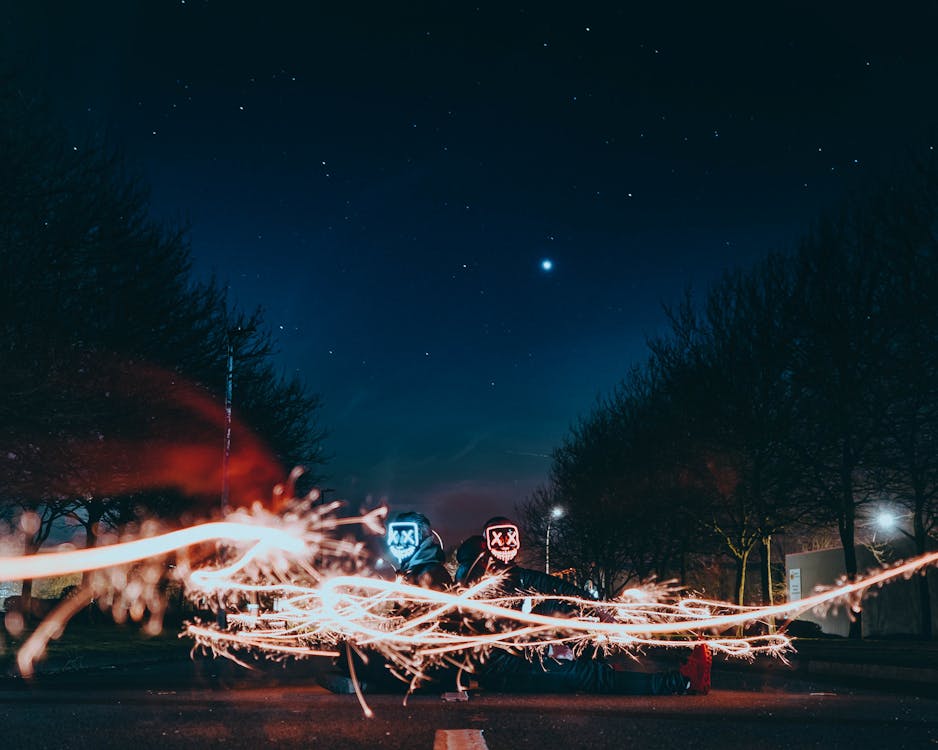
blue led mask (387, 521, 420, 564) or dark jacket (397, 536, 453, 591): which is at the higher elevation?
blue led mask (387, 521, 420, 564)

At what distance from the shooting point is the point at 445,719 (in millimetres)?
10219


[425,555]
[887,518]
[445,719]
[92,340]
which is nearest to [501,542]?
[425,555]

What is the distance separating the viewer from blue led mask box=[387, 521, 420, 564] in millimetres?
12250

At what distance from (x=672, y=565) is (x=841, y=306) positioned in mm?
32730

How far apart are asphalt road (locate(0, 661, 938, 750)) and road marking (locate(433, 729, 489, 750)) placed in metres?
0.11

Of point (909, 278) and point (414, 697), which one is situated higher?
point (909, 278)

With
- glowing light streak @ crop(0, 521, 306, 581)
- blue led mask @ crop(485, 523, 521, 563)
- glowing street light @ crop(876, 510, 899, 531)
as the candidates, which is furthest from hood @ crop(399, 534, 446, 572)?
glowing street light @ crop(876, 510, 899, 531)

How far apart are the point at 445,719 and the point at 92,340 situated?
15.3 m

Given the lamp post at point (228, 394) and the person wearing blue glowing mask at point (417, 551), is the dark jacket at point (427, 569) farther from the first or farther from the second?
the lamp post at point (228, 394)

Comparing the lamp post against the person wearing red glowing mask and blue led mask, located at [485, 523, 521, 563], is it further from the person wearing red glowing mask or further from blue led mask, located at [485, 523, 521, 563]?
blue led mask, located at [485, 523, 521, 563]

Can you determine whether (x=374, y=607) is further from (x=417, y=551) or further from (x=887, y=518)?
(x=887, y=518)

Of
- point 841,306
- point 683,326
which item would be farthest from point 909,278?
point 683,326

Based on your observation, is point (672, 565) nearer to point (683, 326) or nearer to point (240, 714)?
point (683, 326)

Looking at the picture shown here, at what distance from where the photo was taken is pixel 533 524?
74.6 meters
